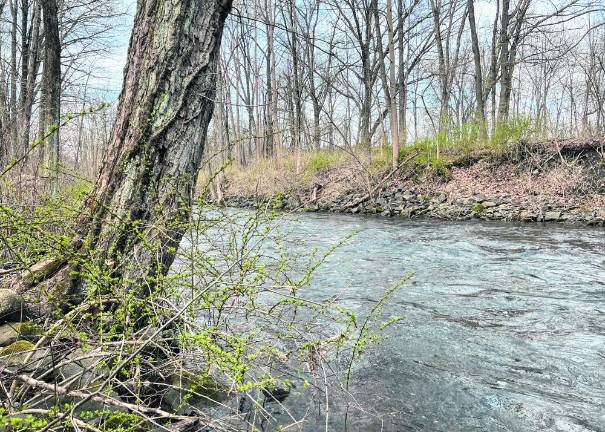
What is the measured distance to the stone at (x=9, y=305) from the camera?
242 cm

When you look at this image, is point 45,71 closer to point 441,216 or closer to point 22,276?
point 22,276

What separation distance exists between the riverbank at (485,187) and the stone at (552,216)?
2cm

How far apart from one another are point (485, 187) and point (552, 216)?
8.76ft

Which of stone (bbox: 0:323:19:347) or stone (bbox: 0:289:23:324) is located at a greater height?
stone (bbox: 0:289:23:324)

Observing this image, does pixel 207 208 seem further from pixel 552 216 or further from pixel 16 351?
pixel 552 216

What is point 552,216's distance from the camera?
32.8ft

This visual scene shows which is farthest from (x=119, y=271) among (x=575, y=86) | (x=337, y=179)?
(x=575, y=86)

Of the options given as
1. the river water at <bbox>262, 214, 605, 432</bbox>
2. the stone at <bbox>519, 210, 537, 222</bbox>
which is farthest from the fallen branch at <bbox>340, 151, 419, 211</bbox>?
the river water at <bbox>262, 214, 605, 432</bbox>

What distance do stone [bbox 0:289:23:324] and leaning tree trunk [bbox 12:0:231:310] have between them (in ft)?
0.44

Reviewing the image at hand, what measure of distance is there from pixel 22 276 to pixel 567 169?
12385mm

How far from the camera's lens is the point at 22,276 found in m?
2.61

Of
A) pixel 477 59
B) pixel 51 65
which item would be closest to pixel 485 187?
pixel 477 59

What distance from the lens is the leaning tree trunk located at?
259cm

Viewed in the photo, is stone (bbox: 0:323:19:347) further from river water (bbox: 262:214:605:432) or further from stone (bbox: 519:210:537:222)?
stone (bbox: 519:210:537:222)
